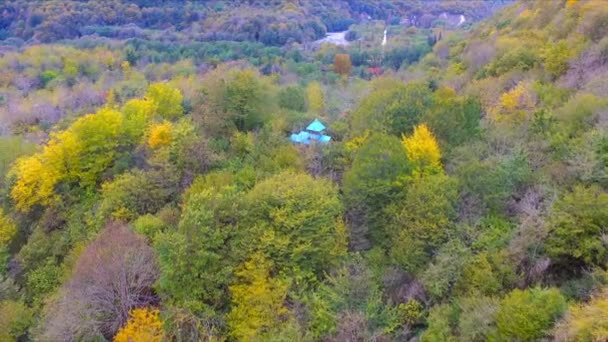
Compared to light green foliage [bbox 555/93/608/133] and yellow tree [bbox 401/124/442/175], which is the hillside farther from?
light green foliage [bbox 555/93/608/133]

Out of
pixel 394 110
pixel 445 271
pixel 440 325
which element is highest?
pixel 394 110

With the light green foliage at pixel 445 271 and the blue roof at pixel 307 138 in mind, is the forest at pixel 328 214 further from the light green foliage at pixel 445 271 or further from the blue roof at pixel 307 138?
the blue roof at pixel 307 138

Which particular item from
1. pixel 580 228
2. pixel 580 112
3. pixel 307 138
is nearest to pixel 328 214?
pixel 580 228

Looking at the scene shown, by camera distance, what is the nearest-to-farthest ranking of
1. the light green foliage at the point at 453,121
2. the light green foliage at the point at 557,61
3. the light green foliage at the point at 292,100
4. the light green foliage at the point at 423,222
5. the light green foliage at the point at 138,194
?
the light green foliage at the point at 423,222 → the light green foliage at the point at 453,121 → the light green foliage at the point at 138,194 → the light green foliage at the point at 557,61 → the light green foliage at the point at 292,100

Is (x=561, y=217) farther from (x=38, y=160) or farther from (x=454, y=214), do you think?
(x=38, y=160)

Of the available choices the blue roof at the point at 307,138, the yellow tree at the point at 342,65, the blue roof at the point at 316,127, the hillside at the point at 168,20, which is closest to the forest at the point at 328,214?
the blue roof at the point at 316,127

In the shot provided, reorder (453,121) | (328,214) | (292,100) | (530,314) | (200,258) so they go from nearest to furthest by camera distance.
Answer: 1. (530,314)
2. (200,258)
3. (328,214)
4. (453,121)
5. (292,100)

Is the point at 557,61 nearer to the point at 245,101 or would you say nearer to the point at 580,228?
the point at 580,228
